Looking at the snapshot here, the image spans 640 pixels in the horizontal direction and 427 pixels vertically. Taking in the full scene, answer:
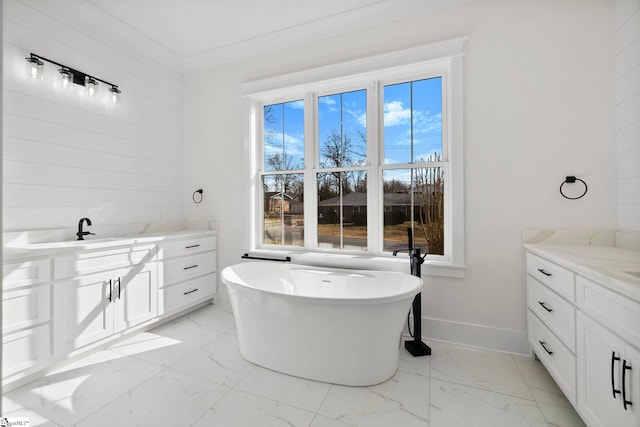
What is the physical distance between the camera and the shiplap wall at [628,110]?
6.39 ft

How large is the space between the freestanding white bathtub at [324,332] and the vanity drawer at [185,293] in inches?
36.7

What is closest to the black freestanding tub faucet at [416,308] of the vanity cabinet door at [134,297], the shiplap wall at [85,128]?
the vanity cabinet door at [134,297]

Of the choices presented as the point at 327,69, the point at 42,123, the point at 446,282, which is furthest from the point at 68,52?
the point at 446,282

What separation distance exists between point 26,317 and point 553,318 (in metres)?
3.23

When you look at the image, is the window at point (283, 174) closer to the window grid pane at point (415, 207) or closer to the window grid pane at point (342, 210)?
the window grid pane at point (342, 210)

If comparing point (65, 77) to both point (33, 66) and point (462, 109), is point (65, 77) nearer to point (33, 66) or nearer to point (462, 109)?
point (33, 66)

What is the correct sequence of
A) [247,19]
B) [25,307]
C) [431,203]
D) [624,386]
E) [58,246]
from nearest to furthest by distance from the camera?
1. [624,386]
2. [25,307]
3. [58,246]
4. [431,203]
5. [247,19]

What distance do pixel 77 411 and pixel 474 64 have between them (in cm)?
352

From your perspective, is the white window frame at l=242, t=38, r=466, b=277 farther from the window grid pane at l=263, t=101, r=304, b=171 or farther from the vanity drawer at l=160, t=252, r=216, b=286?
the vanity drawer at l=160, t=252, r=216, b=286

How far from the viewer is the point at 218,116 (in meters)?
3.47

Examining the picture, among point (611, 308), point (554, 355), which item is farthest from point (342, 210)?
point (611, 308)

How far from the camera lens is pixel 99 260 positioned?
7.71ft

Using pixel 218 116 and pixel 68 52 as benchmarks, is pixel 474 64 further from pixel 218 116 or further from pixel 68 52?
pixel 68 52

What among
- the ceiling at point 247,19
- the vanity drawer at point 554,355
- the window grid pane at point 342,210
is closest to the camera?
the vanity drawer at point 554,355
